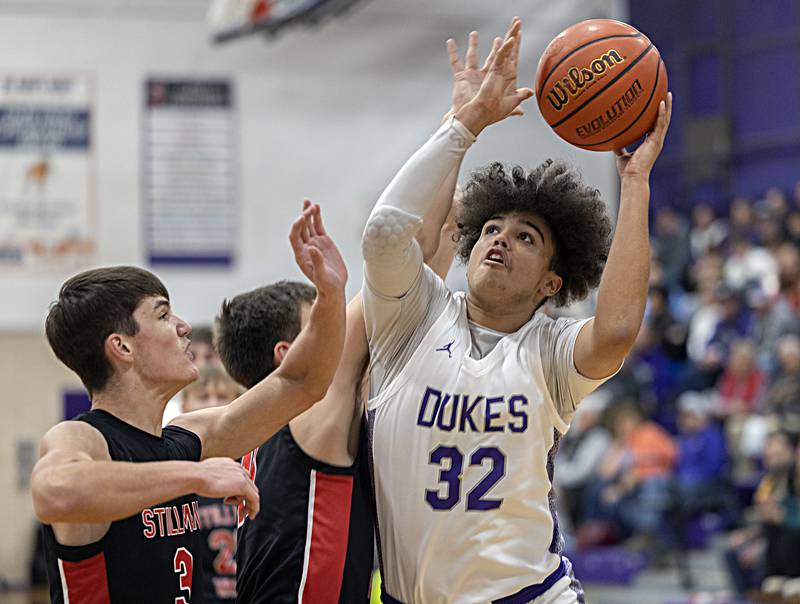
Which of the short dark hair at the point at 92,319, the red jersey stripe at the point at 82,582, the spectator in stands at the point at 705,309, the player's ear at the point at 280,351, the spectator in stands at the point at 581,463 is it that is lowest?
the spectator in stands at the point at 581,463

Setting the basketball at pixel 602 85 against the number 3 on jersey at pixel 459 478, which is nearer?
the number 3 on jersey at pixel 459 478

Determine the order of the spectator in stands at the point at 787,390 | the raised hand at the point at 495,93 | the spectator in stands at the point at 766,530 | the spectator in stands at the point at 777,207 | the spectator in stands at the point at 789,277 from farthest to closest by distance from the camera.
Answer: the spectator in stands at the point at 777,207
the spectator in stands at the point at 789,277
the spectator in stands at the point at 787,390
the spectator in stands at the point at 766,530
the raised hand at the point at 495,93

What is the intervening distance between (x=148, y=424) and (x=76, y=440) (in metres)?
0.30

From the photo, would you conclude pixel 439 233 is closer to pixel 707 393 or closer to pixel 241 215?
pixel 707 393

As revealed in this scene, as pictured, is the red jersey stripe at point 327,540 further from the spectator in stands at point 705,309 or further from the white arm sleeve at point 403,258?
the spectator in stands at point 705,309

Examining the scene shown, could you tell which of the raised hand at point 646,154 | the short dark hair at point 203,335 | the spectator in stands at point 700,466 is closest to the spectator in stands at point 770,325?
the spectator in stands at point 700,466

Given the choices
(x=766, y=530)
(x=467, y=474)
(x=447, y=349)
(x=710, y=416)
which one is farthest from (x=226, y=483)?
(x=710, y=416)

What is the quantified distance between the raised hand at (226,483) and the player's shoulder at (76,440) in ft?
1.09

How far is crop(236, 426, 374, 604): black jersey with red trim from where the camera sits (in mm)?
3664

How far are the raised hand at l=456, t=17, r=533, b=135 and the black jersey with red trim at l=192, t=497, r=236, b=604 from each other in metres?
2.04

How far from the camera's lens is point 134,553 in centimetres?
319

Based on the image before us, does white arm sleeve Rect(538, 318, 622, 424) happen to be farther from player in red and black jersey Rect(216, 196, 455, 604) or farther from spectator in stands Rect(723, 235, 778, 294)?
spectator in stands Rect(723, 235, 778, 294)

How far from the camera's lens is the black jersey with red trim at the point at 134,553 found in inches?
123

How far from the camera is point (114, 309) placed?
3.28 metres
